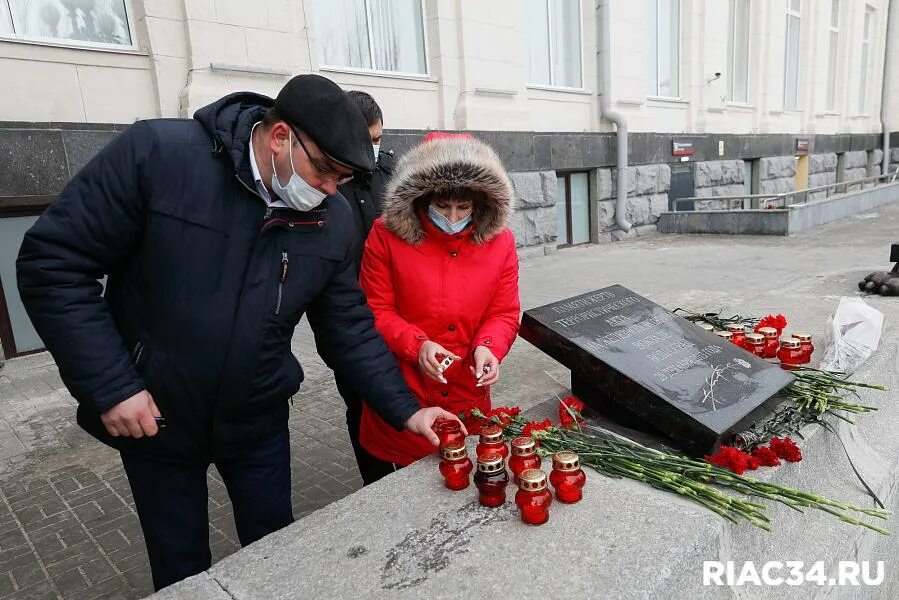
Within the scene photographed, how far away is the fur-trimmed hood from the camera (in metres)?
2.20

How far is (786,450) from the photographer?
194 cm

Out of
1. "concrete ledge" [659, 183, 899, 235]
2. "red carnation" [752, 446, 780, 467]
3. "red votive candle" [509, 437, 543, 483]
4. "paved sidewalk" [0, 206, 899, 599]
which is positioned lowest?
"paved sidewalk" [0, 206, 899, 599]

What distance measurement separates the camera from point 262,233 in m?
1.65

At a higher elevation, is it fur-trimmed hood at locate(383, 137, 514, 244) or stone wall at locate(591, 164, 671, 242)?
fur-trimmed hood at locate(383, 137, 514, 244)

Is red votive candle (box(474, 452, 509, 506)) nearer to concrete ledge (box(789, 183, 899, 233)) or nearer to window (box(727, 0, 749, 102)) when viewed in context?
concrete ledge (box(789, 183, 899, 233))

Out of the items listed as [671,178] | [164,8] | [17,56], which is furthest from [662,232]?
[17,56]

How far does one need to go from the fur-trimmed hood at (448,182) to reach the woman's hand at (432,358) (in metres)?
0.43

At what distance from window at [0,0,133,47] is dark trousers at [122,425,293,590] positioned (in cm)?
516

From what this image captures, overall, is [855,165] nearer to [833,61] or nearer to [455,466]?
[833,61]

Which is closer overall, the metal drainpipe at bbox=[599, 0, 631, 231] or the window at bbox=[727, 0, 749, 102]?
the metal drainpipe at bbox=[599, 0, 631, 231]

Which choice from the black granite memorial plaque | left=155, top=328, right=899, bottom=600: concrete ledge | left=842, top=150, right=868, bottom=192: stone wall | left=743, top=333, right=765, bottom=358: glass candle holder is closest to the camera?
left=155, top=328, right=899, bottom=600: concrete ledge

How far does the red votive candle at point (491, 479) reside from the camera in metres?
1.68

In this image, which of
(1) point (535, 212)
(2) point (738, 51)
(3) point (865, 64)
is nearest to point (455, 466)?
(1) point (535, 212)

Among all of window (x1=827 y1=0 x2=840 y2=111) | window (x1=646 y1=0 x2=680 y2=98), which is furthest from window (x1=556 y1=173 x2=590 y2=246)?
window (x1=827 y1=0 x2=840 y2=111)
